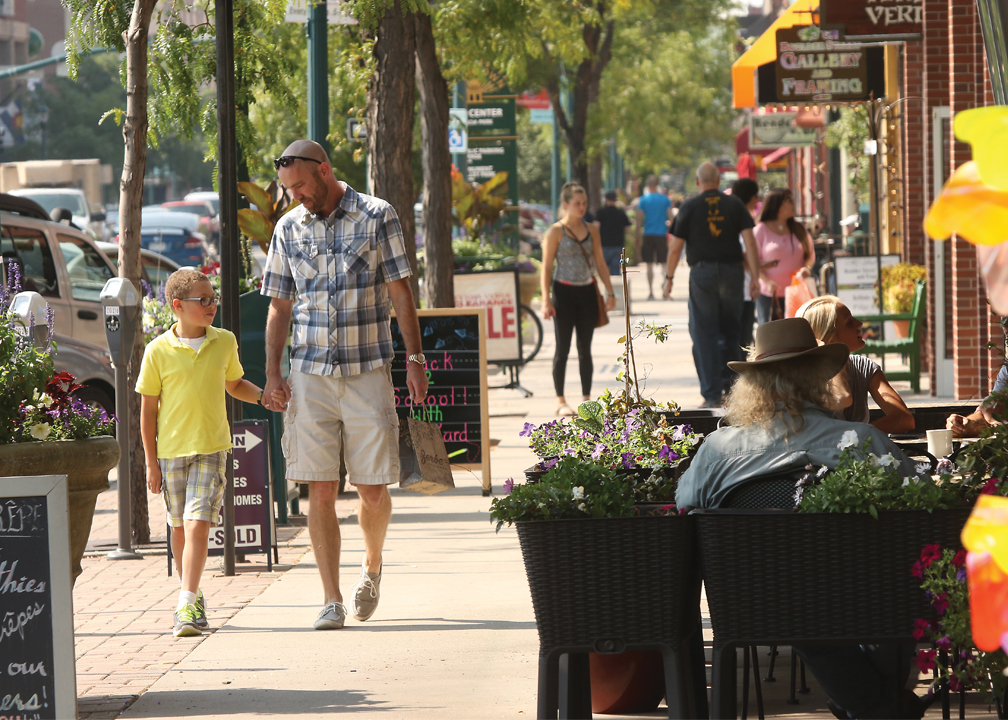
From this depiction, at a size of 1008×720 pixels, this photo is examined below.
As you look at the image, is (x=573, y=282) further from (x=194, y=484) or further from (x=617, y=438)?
(x=617, y=438)

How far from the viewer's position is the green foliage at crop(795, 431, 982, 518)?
141 inches

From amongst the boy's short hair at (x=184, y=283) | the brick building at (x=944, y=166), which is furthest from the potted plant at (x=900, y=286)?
the boy's short hair at (x=184, y=283)

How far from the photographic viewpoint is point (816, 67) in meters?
15.3

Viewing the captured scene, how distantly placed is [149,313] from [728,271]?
468 cm

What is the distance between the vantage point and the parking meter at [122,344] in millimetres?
7461

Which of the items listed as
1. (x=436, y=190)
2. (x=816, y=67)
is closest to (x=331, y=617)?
(x=436, y=190)

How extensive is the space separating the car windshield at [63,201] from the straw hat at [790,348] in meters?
26.3

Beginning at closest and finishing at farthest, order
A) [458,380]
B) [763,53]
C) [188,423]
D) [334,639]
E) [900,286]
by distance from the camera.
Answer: [334,639] → [188,423] → [458,380] → [900,286] → [763,53]

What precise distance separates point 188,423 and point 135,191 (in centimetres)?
237

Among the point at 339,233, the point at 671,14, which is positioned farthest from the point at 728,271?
the point at 671,14

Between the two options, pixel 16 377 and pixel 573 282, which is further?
pixel 573 282

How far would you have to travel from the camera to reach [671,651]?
372 centimetres

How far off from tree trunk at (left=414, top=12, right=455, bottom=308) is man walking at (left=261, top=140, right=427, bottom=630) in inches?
247

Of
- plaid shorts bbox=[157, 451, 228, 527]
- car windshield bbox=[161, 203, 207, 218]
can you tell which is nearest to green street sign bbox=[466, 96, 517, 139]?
plaid shorts bbox=[157, 451, 228, 527]
